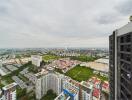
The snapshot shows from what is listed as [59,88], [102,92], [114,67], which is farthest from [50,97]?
[114,67]

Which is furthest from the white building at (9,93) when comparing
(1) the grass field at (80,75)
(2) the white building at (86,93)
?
(1) the grass field at (80,75)

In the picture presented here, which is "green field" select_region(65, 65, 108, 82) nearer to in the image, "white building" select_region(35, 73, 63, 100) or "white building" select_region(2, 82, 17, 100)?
"white building" select_region(35, 73, 63, 100)

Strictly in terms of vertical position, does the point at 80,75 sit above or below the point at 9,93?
below

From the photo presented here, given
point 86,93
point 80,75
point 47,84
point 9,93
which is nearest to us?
point 9,93

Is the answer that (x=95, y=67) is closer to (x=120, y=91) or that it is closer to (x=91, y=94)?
(x=91, y=94)

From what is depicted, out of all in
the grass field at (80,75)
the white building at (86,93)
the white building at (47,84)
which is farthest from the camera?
the grass field at (80,75)

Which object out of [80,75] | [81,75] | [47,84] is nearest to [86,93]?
[47,84]

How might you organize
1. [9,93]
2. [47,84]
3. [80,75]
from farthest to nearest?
[80,75], [47,84], [9,93]

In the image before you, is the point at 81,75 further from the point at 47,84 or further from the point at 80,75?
the point at 47,84

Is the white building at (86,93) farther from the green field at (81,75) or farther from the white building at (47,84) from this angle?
the green field at (81,75)
